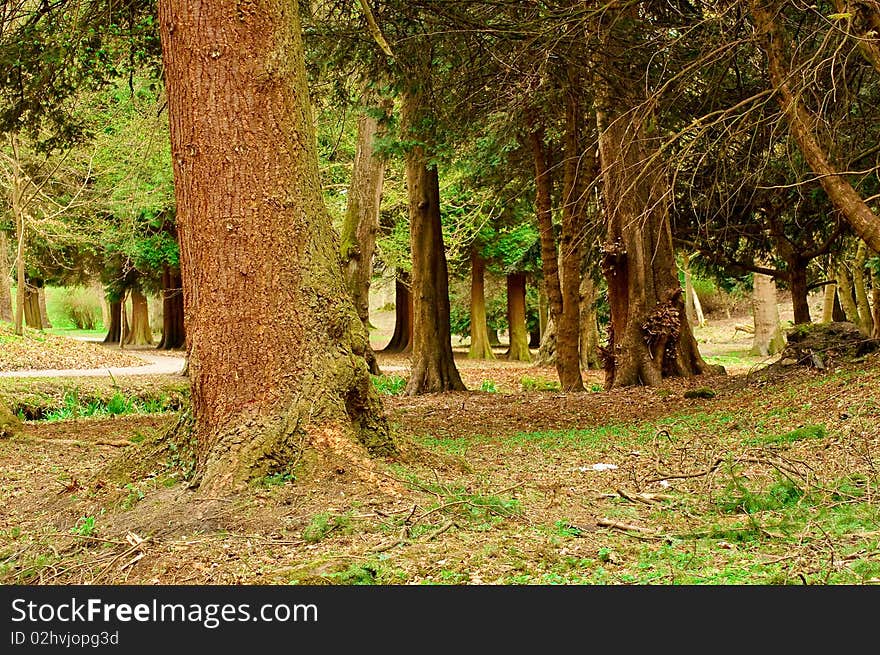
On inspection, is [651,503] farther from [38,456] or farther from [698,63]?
[38,456]

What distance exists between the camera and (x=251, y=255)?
553 centimetres

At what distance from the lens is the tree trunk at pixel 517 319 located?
3155 centimetres

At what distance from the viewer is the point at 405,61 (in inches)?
408

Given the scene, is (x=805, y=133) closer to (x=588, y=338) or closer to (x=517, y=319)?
(x=588, y=338)

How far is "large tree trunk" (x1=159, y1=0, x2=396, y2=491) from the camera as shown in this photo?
5.49 m

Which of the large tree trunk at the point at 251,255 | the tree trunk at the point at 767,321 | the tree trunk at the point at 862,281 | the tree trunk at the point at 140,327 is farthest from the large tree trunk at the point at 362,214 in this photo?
the tree trunk at the point at 140,327

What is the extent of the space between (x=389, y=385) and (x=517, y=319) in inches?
567

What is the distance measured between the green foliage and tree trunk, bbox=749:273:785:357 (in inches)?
490

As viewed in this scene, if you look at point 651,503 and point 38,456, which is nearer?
point 651,503

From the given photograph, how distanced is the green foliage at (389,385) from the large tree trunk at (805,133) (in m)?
9.77

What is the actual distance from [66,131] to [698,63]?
25.3 ft

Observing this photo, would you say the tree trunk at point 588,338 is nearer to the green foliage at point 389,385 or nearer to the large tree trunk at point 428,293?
the green foliage at point 389,385

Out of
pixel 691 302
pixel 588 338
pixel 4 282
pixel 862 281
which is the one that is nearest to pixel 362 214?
pixel 588 338

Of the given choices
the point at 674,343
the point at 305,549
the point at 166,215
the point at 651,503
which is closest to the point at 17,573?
the point at 305,549
